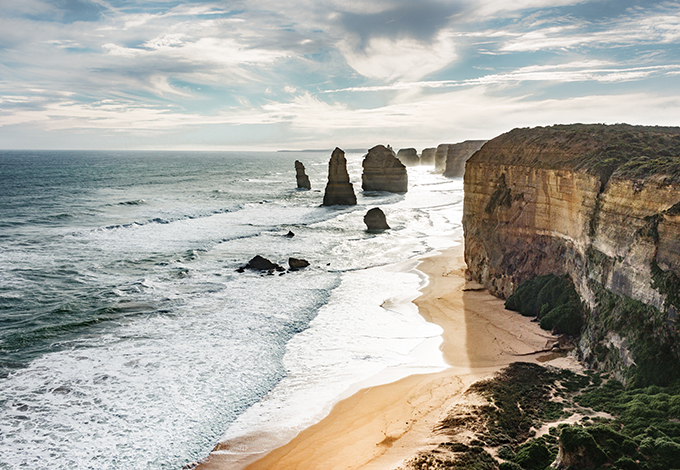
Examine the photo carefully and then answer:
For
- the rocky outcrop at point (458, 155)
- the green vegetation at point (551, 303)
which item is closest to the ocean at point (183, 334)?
the green vegetation at point (551, 303)

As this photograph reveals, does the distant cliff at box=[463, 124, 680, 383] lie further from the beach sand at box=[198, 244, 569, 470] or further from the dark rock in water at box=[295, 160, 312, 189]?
the dark rock in water at box=[295, 160, 312, 189]

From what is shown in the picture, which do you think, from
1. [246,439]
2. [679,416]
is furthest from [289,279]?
[679,416]

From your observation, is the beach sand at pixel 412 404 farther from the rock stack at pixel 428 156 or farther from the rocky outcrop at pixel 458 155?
the rock stack at pixel 428 156

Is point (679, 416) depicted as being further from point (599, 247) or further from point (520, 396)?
point (599, 247)

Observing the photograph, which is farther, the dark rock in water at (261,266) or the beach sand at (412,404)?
the dark rock in water at (261,266)

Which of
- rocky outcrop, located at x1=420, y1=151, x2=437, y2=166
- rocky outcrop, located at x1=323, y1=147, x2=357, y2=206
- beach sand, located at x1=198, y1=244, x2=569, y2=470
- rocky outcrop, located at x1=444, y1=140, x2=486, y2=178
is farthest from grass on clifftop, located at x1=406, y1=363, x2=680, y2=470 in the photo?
rocky outcrop, located at x1=420, y1=151, x2=437, y2=166
